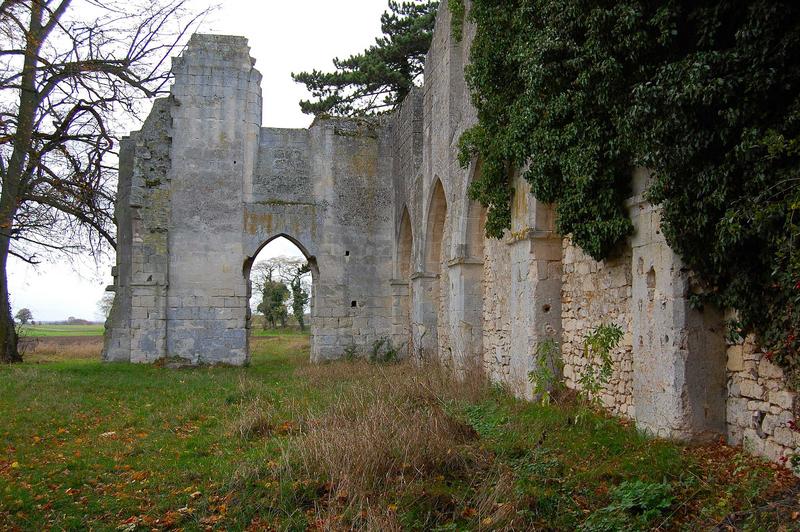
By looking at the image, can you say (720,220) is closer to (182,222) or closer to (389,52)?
(182,222)

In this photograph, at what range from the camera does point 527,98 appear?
777cm

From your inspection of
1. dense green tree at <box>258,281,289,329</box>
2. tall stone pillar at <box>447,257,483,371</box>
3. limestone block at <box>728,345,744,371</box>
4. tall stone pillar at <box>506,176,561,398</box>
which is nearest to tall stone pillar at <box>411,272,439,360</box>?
tall stone pillar at <box>447,257,483,371</box>

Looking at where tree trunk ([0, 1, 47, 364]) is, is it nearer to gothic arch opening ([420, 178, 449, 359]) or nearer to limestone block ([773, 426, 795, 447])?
limestone block ([773, 426, 795, 447])

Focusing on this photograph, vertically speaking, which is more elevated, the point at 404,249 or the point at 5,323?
the point at 404,249

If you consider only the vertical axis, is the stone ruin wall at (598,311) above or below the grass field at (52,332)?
above

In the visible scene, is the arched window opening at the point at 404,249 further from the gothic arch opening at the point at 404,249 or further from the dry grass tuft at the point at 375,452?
the dry grass tuft at the point at 375,452

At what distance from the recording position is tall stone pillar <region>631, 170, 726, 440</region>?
5.90m

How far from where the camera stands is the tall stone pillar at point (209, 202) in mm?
16469

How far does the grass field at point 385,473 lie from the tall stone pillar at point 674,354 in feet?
0.86

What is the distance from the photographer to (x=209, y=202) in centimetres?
1670

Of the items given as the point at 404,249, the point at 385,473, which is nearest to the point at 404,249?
the point at 404,249

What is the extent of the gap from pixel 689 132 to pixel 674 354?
6.39 feet

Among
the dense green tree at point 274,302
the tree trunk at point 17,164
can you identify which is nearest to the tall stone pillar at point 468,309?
the tree trunk at point 17,164

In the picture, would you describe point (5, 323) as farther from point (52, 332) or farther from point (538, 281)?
point (52, 332)
